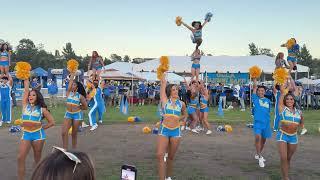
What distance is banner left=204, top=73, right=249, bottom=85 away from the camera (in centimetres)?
2893

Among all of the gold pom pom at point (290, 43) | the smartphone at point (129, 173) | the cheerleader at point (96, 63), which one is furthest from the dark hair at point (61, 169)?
the cheerleader at point (96, 63)

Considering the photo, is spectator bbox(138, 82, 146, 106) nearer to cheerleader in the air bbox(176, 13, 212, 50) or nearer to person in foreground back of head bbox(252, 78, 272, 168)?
cheerleader in the air bbox(176, 13, 212, 50)

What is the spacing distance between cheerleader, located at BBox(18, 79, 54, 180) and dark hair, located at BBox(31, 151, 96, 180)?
5.73m

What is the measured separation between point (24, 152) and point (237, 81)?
23549mm

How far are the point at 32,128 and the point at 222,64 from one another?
24110 mm

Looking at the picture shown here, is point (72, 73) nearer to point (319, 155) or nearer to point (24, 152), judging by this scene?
point (24, 152)

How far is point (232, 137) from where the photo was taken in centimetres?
1398

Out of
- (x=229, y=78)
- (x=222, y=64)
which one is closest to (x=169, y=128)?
(x=229, y=78)

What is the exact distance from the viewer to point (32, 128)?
743 centimetres

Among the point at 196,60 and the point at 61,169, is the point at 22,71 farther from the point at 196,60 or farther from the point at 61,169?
the point at 196,60

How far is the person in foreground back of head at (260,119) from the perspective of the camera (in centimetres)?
962

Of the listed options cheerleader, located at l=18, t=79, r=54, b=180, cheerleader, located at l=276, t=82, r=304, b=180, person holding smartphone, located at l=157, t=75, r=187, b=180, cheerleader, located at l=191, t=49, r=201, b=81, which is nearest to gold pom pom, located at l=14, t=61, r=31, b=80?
cheerleader, located at l=18, t=79, r=54, b=180

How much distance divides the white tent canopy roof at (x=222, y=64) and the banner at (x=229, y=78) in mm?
291

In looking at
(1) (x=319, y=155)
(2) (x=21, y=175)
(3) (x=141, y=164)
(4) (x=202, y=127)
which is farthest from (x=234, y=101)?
(2) (x=21, y=175)
